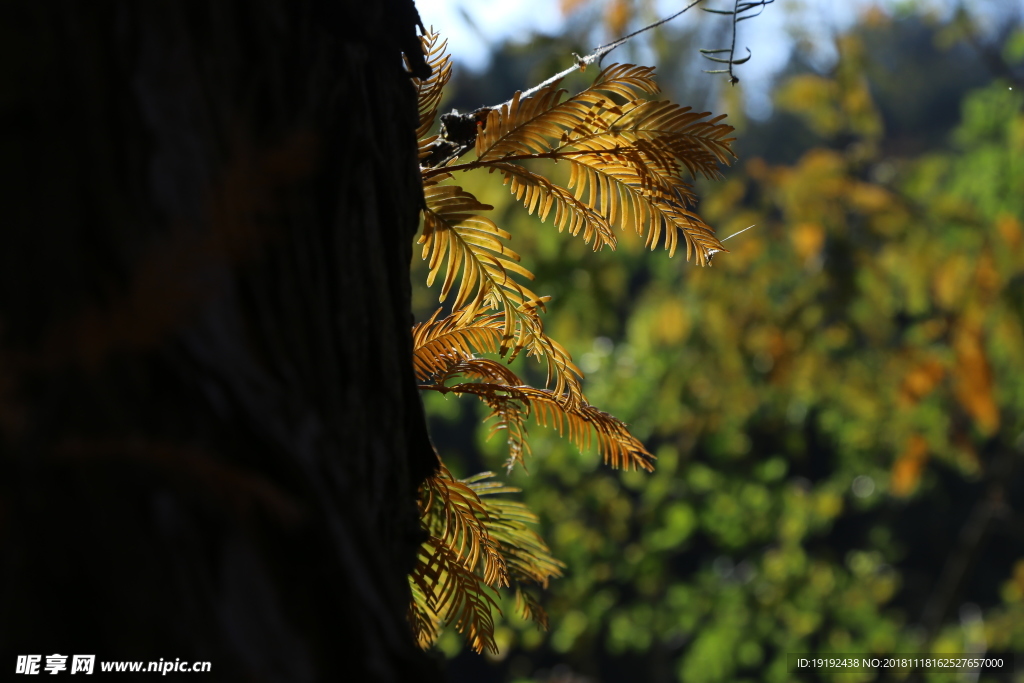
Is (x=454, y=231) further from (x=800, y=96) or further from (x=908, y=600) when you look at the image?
(x=908, y=600)

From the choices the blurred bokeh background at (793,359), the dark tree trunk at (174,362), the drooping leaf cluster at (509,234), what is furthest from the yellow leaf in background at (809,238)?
the dark tree trunk at (174,362)

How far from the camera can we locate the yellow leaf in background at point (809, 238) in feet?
15.3

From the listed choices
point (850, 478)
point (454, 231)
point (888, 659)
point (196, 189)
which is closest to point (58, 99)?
point (196, 189)

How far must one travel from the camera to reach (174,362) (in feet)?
1.22

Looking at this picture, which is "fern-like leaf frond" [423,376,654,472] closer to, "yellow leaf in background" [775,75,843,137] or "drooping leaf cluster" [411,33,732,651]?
"drooping leaf cluster" [411,33,732,651]

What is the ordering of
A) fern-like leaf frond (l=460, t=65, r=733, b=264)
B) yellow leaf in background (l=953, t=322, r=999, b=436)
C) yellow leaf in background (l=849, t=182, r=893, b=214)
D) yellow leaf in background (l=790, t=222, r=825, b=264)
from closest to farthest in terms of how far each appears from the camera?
fern-like leaf frond (l=460, t=65, r=733, b=264), yellow leaf in background (l=953, t=322, r=999, b=436), yellow leaf in background (l=849, t=182, r=893, b=214), yellow leaf in background (l=790, t=222, r=825, b=264)

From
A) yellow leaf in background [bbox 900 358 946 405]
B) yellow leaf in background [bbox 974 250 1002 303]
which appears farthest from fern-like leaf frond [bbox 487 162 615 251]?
yellow leaf in background [bbox 974 250 1002 303]

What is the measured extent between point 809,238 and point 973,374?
120 centimetres

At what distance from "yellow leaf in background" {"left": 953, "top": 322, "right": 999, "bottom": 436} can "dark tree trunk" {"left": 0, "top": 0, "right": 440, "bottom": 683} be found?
433 cm

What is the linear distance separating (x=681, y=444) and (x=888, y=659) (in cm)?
203

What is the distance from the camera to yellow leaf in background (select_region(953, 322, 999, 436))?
404 cm

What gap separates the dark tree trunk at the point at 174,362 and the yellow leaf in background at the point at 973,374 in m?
4.33

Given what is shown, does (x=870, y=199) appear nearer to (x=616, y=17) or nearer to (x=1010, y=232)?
(x=1010, y=232)

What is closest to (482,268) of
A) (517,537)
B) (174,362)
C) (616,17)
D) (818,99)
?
(517,537)
